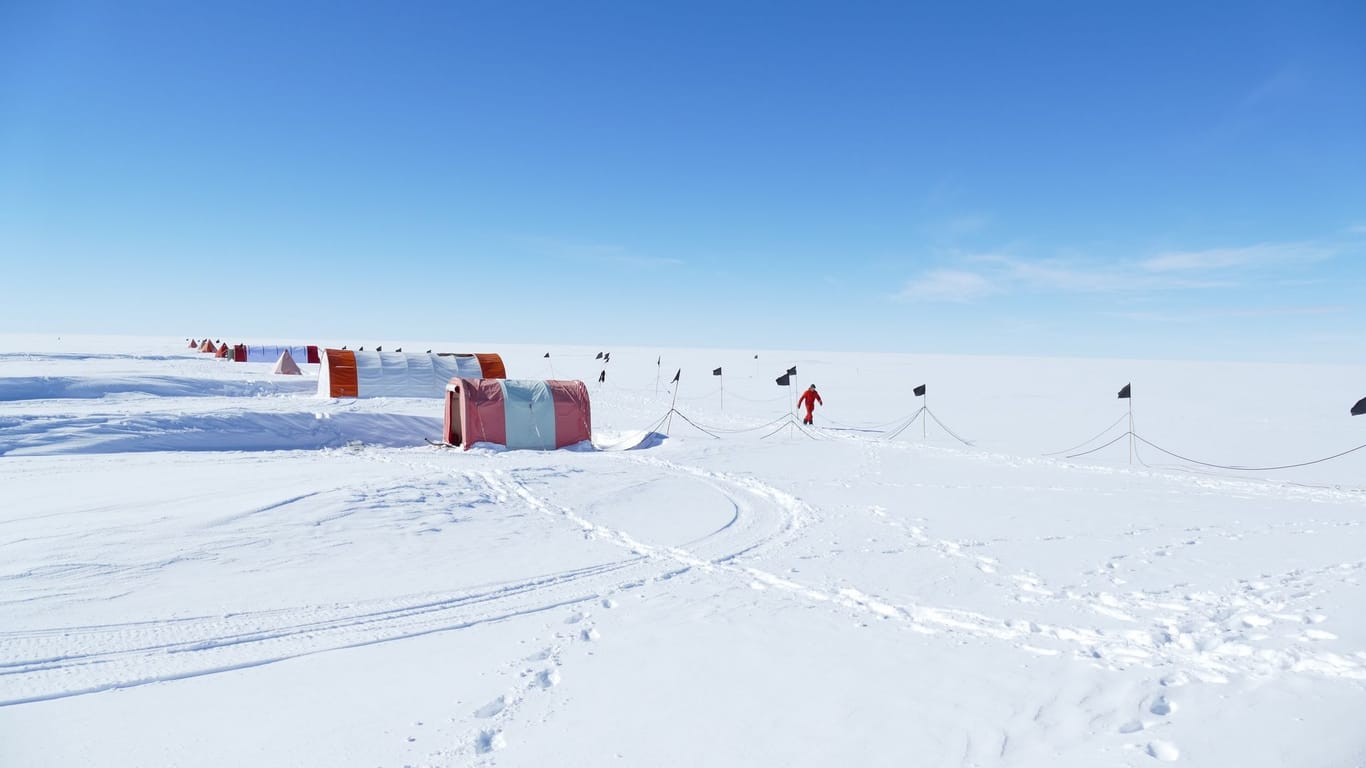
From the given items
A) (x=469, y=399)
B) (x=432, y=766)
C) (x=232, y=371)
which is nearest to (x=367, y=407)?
(x=469, y=399)

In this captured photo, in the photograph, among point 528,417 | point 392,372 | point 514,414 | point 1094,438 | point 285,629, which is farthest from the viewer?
point 392,372

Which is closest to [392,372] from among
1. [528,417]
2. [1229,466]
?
[528,417]

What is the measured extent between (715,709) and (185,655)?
4179mm

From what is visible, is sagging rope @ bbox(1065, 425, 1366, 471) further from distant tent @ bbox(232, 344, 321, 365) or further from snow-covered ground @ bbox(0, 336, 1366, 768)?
distant tent @ bbox(232, 344, 321, 365)

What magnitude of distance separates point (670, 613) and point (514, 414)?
38.7 feet

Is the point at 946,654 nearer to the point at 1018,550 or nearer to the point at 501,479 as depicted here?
the point at 1018,550

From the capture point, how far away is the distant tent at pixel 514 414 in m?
17.2

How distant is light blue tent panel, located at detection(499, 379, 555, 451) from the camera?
17.4 meters

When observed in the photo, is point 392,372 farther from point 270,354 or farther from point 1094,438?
point 270,354

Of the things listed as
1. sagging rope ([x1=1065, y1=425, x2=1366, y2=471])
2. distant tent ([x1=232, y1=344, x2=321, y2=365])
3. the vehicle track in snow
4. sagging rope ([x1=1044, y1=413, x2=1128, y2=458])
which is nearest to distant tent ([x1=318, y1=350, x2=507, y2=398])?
the vehicle track in snow

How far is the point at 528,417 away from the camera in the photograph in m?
17.6

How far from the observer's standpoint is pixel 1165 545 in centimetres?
890

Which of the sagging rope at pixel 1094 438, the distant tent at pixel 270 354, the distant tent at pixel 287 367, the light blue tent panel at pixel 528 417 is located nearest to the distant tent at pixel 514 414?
the light blue tent panel at pixel 528 417

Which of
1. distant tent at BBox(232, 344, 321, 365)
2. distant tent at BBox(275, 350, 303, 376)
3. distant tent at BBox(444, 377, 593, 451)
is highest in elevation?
distant tent at BBox(232, 344, 321, 365)
